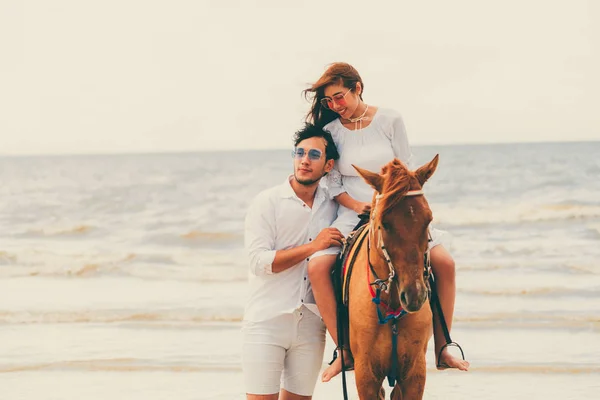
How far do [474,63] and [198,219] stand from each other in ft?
56.6

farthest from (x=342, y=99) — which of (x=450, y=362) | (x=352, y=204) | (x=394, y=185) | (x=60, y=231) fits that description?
(x=60, y=231)

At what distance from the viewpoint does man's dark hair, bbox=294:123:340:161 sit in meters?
4.73

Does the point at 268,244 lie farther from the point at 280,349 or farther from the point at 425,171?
the point at 425,171

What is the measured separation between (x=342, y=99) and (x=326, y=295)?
1.05m

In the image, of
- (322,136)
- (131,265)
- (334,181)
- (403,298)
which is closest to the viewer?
(403,298)

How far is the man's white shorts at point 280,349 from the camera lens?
4.77m

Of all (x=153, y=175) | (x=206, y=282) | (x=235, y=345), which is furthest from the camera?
(x=153, y=175)

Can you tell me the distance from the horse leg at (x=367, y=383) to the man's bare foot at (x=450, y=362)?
1.72 feet

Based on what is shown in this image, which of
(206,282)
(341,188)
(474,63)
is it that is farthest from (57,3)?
Result: (341,188)

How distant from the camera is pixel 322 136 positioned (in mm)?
4727

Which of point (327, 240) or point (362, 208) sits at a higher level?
point (362, 208)

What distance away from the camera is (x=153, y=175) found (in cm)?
3247

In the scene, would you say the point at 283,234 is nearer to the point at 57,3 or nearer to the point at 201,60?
the point at 201,60

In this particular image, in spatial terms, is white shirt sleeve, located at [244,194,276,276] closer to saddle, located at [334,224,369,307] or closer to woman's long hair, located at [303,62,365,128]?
saddle, located at [334,224,369,307]
